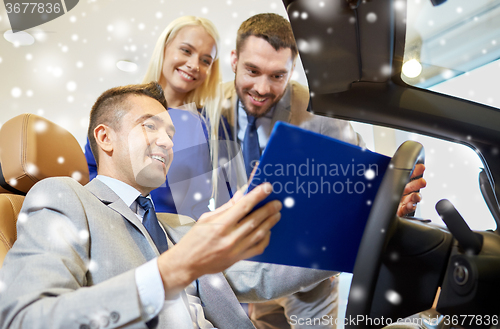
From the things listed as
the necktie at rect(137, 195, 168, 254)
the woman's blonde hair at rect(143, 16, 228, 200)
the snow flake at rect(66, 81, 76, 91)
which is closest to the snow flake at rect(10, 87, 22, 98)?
the snow flake at rect(66, 81, 76, 91)

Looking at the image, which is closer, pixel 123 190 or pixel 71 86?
pixel 123 190

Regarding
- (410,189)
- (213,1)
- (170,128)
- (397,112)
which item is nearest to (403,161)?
(397,112)

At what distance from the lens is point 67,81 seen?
8.64 feet

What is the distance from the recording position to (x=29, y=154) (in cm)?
103

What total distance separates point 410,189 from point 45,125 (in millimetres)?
1059

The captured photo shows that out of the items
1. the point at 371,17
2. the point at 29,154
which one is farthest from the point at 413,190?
the point at 29,154

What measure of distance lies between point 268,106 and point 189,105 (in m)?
0.35

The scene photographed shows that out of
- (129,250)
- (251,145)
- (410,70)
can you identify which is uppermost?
(410,70)

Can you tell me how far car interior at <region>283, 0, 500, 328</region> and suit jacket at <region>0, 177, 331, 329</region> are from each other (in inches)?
14.3

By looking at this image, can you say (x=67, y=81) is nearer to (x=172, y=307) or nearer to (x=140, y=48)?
(x=140, y=48)

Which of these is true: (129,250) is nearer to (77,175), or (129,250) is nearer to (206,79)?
(77,175)

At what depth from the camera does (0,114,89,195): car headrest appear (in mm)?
1026

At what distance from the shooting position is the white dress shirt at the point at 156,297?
1.77 feet

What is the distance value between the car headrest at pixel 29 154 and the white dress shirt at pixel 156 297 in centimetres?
16
